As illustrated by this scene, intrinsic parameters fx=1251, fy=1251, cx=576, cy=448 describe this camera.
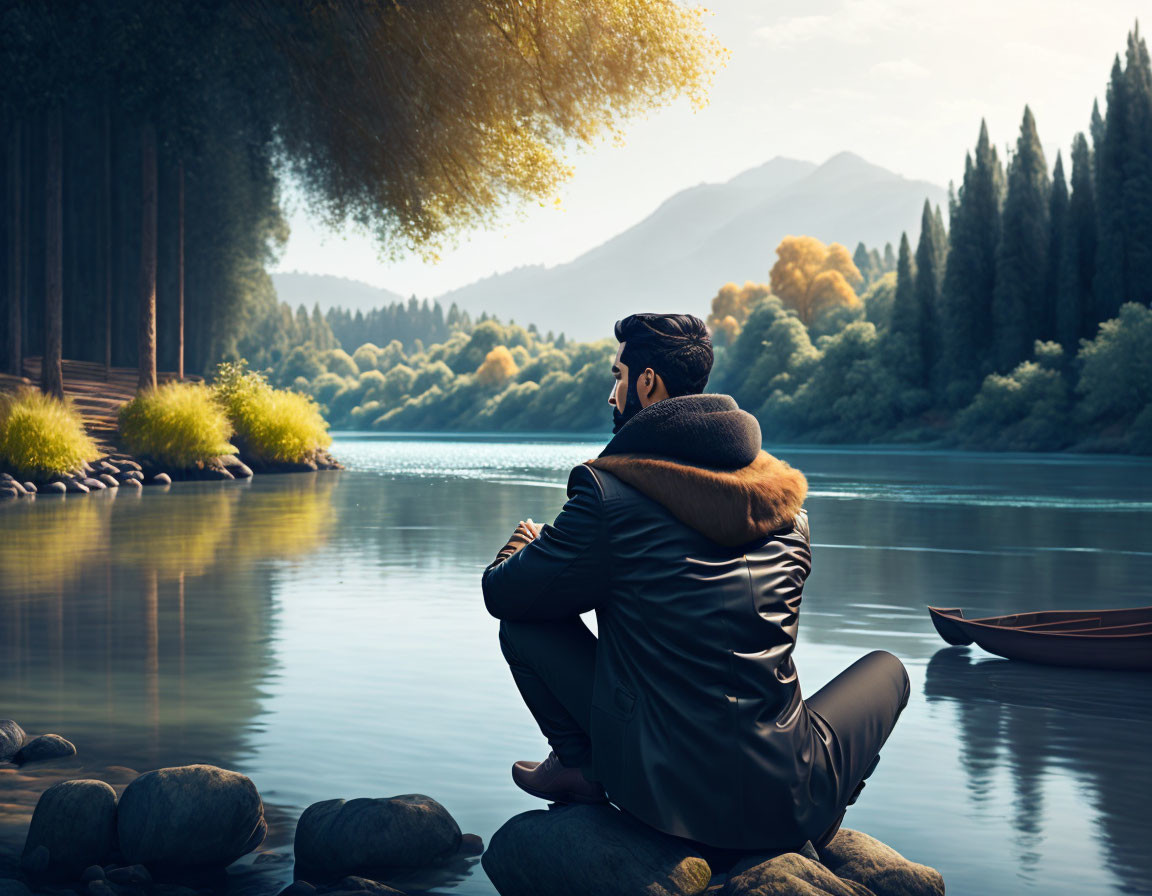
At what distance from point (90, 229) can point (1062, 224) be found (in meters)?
48.3

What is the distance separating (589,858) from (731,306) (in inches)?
4154

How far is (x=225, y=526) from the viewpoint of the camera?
18375 millimetres

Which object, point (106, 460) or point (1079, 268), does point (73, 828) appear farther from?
point (1079, 268)

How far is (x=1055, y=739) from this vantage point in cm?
616

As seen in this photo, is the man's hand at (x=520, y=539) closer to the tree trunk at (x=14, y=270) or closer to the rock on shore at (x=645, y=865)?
the rock on shore at (x=645, y=865)

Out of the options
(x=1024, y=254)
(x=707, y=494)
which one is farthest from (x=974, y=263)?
(x=707, y=494)

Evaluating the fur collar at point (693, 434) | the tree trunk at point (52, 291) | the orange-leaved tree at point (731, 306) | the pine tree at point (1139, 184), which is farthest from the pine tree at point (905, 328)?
the fur collar at point (693, 434)

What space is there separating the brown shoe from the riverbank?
23084 millimetres

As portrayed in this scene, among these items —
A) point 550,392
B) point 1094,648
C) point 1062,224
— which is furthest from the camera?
point 550,392

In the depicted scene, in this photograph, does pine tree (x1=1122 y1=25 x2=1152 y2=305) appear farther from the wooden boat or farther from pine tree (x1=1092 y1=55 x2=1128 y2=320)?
the wooden boat

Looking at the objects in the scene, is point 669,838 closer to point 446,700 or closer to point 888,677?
point 888,677

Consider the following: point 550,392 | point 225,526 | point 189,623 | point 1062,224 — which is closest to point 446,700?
point 189,623

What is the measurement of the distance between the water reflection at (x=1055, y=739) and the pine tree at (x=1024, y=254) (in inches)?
2463

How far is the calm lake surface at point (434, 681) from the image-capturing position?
4773 millimetres
